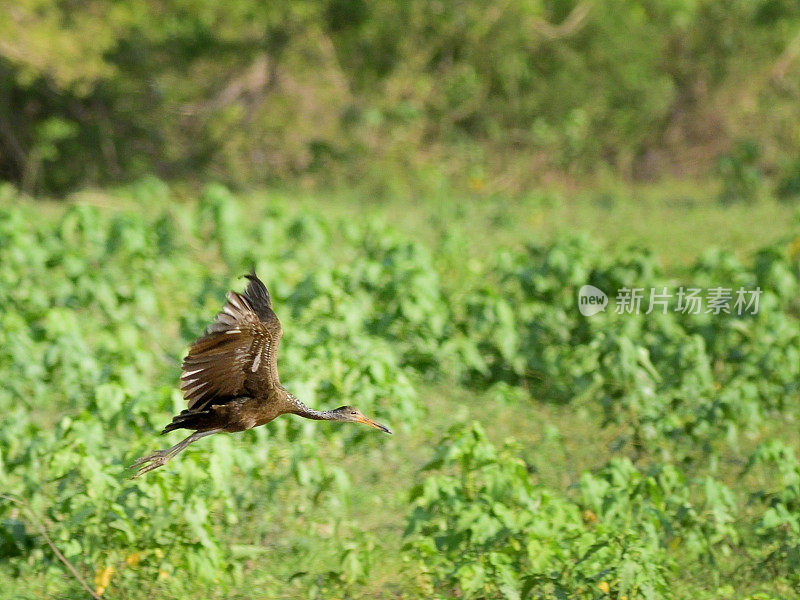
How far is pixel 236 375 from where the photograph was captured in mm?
3623

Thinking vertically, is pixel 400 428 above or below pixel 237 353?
above

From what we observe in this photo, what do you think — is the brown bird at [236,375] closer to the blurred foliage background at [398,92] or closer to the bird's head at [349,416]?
the bird's head at [349,416]

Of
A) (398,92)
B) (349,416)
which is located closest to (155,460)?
(349,416)

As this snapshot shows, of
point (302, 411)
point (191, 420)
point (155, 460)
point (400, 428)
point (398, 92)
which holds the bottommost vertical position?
point (155, 460)

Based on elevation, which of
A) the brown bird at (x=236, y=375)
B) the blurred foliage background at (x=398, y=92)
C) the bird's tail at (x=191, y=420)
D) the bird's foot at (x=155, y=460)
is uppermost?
the blurred foliage background at (x=398, y=92)

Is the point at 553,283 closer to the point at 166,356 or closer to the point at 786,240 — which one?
the point at 786,240

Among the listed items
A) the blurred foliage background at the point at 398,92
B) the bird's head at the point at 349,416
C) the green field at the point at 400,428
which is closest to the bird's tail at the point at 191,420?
the green field at the point at 400,428

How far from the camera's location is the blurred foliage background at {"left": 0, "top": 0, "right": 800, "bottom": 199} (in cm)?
1255

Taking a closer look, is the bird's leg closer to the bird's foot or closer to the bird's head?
the bird's foot

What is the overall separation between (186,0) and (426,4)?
9.37 ft

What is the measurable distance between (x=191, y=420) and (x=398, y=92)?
10892 millimetres

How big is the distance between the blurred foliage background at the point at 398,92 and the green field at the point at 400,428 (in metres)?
4.93

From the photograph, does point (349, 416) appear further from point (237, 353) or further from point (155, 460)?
point (155, 460)

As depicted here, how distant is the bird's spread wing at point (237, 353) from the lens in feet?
11.3
